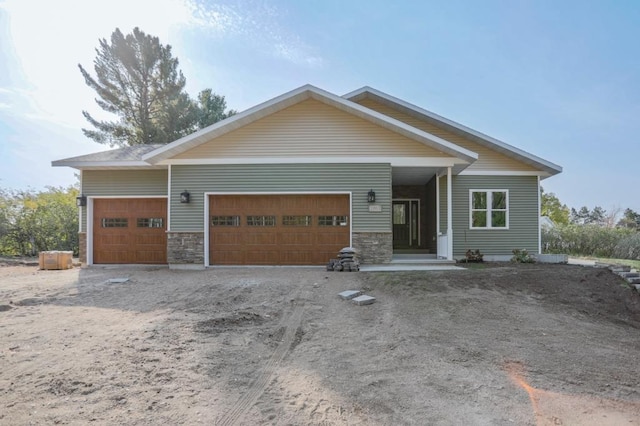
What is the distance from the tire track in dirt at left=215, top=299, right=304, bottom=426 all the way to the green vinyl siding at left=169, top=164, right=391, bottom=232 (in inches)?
216

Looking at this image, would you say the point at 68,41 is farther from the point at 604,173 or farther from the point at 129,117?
the point at 604,173

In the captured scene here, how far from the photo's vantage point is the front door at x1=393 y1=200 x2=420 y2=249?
45.7 feet

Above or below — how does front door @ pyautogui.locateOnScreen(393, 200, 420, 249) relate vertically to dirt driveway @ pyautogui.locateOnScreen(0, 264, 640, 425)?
above

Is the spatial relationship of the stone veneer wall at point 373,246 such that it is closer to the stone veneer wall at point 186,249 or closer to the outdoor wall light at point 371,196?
the outdoor wall light at point 371,196

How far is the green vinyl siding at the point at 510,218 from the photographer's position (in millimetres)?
11977

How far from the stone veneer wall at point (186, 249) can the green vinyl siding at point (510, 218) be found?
325 inches

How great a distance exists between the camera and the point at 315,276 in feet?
27.6

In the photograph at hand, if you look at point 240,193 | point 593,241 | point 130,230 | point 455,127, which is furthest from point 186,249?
point 593,241

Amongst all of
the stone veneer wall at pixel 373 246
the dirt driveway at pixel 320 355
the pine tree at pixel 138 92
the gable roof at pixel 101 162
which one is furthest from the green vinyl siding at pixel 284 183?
the pine tree at pixel 138 92

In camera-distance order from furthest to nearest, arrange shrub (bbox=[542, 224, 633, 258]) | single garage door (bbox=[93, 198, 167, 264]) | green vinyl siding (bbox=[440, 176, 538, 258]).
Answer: shrub (bbox=[542, 224, 633, 258]) < green vinyl siding (bbox=[440, 176, 538, 258]) < single garage door (bbox=[93, 198, 167, 264])

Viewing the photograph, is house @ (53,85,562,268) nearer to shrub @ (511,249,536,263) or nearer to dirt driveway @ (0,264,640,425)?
shrub @ (511,249,536,263)

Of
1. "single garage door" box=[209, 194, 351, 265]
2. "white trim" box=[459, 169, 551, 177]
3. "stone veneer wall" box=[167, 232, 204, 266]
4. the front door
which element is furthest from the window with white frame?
"stone veneer wall" box=[167, 232, 204, 266]

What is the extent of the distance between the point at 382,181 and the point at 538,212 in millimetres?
6418

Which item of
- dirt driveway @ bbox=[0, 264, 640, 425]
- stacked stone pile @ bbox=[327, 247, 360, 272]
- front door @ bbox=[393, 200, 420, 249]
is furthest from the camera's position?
front door @ bbox=[393, 200, 420, 249]
